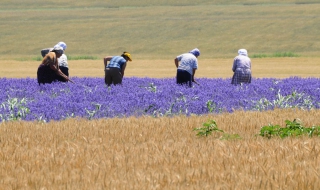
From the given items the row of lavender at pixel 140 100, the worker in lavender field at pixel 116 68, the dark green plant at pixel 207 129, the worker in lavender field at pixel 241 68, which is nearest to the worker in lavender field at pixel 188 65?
the row of lavender at pixel 140 100

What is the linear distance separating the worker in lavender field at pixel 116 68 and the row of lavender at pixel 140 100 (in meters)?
0.66

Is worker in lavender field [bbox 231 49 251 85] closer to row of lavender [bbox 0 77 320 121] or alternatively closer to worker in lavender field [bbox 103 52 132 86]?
row of lavender [bbox 0 77 320 121]

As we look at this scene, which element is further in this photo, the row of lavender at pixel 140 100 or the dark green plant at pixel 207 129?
the row of lavender at pixel 140 100

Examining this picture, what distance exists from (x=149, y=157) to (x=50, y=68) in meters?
9.80

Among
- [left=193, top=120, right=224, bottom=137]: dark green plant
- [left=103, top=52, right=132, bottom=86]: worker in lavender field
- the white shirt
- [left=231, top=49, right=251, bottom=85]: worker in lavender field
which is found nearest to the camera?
[left=193, top=120, right=224, bottom=137]: dark green plant

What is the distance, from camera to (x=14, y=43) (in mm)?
71250

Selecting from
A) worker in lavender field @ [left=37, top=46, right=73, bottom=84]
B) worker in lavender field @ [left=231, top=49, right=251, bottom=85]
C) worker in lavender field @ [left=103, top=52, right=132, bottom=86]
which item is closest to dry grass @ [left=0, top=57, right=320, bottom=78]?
worker in lavender field @ [left=231, top=49, right=251, bottom=85]

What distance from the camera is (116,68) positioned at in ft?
57.1

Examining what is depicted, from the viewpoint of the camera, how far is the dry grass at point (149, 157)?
21.3 feet

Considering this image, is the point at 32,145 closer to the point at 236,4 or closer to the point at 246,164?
the point at 246,164

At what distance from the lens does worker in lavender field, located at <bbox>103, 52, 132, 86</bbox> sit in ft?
56.7

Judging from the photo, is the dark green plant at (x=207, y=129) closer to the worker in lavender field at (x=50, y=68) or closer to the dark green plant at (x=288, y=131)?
the dark green plant at (x=288, y=131)

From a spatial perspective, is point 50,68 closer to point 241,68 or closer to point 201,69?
point 241,68

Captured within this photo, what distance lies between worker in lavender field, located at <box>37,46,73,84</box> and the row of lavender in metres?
0.27
